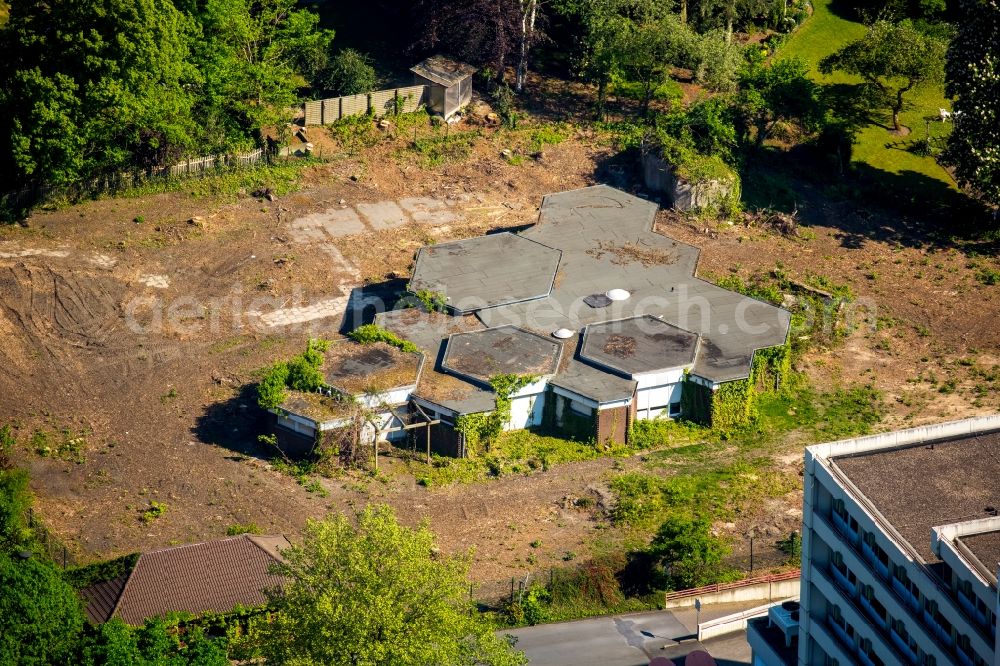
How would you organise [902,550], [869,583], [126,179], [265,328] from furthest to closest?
[126,179]
[265,328]
[869,583]
[902,550]

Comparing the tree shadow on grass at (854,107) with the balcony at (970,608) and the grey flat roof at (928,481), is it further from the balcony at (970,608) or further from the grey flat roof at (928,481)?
the balcony at (970,608)

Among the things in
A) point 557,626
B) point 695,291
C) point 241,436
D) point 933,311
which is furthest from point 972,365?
point 241,436

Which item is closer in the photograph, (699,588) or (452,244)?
(699,588)

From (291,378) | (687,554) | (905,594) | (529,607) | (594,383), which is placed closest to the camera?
(905,594)

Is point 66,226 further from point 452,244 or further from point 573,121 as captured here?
point 573,121

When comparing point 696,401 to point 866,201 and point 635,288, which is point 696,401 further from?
point 866,201

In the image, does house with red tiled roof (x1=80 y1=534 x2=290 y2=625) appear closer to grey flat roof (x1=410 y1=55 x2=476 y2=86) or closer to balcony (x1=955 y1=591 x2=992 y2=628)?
balcony (x1=955 y1=591 x2=992 y2=628)

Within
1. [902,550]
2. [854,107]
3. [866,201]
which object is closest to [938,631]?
[902,550]
